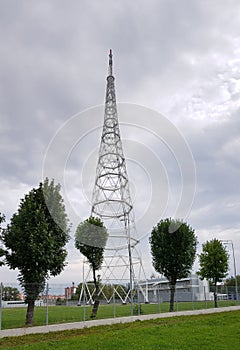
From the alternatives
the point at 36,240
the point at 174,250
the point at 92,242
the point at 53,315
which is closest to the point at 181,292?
the point at 174,250

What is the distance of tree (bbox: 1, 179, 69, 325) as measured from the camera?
2323 centimetres

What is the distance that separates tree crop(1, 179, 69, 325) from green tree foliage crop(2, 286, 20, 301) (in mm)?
649

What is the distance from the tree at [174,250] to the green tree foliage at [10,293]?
66.5 ft

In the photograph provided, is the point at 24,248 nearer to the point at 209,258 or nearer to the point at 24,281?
the point at 24,281

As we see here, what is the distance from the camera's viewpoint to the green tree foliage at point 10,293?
805 inches

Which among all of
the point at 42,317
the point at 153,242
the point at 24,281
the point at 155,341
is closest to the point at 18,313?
A: the point at 42,317

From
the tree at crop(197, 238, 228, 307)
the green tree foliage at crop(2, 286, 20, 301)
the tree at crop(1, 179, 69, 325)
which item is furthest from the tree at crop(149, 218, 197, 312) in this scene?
the green tree foliage at crop(2, 286, 20, 301)

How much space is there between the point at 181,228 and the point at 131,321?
1558cm

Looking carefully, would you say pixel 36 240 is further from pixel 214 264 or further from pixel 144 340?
pixel 214 264

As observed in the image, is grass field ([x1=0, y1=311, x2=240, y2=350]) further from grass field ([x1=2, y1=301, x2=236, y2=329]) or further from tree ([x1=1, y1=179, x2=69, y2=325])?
tree ([x1=1, y1=179, x2=69, y2=325])

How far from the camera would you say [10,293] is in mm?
20984

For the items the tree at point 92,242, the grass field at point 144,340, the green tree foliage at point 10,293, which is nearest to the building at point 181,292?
the tree at point 92,242

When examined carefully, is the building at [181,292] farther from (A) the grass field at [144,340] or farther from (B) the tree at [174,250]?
(A) the grass field at [144,340]

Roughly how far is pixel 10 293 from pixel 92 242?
10111 millimetres
